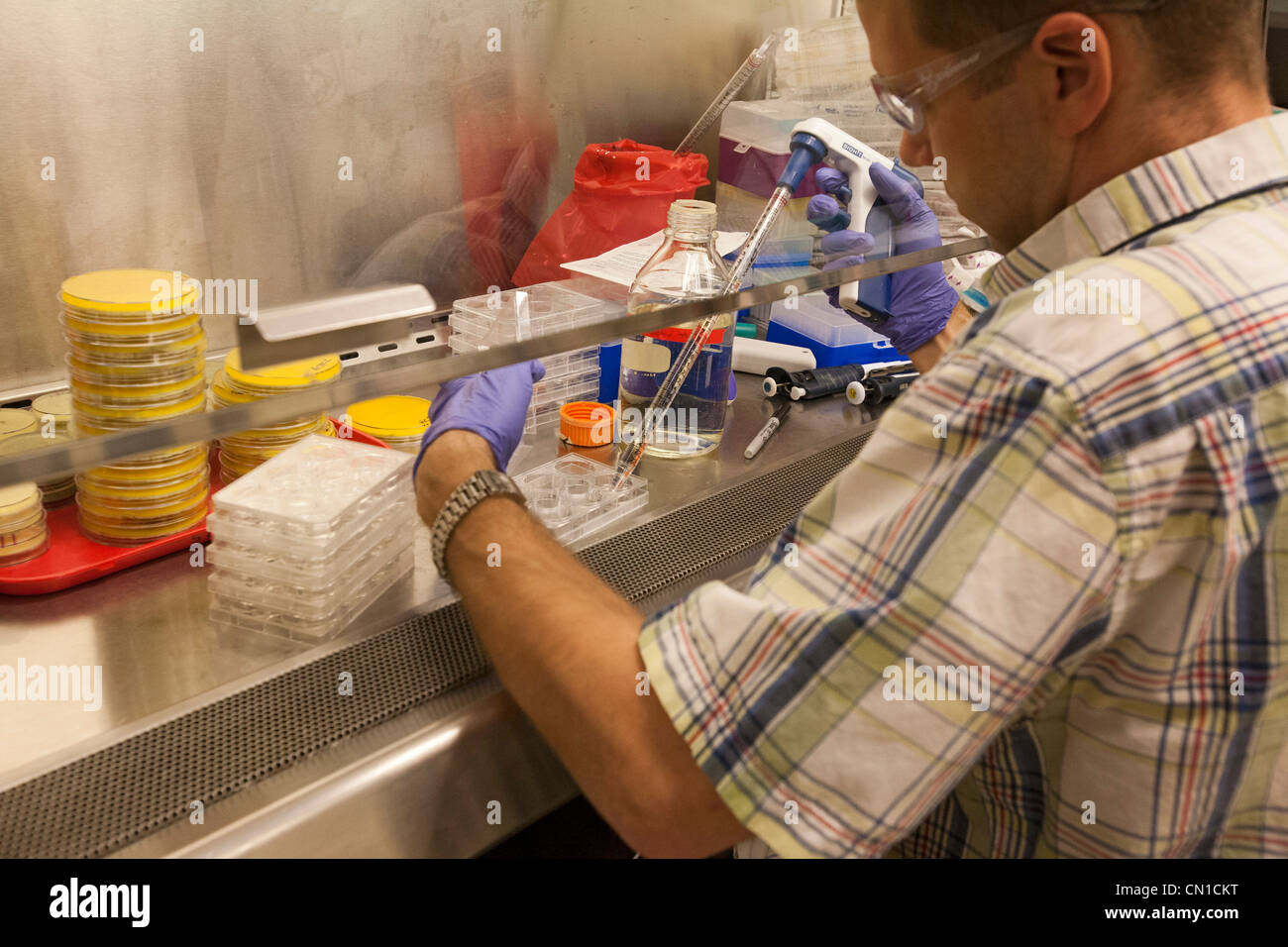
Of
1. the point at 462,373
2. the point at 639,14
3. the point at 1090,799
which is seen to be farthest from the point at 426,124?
the point at 1090,799

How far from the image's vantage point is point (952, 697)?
86cm

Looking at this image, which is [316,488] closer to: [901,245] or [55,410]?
[55,410]

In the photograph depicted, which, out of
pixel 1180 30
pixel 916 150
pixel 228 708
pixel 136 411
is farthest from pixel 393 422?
pixel 1180 30

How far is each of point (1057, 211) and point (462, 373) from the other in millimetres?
651

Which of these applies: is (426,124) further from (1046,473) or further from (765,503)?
(1046,473)

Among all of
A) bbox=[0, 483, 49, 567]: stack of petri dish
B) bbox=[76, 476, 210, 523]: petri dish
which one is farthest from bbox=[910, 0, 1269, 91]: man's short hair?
bbox=[0, 483, 49, 567]: stack of petri dish

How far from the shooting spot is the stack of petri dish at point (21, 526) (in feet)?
4.49

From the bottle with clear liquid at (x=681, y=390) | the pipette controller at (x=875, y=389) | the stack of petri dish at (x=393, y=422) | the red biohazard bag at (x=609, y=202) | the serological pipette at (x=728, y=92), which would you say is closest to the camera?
the stack of petri dish at (x=393, y=422)

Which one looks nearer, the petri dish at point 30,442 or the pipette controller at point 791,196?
the petri dish at point 30,442

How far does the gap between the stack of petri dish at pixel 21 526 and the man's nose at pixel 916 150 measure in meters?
1.20

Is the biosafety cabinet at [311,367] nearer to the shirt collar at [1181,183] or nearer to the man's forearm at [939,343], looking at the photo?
the man's forearm at [939,343]

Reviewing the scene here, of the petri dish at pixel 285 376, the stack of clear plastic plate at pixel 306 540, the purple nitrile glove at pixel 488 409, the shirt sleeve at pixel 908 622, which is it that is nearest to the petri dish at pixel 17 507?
the stack of clear plastic plate at pixel 306 540

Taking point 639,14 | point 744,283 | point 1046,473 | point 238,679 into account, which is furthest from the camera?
point 639,14

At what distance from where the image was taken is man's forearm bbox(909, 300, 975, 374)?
2100 mm
